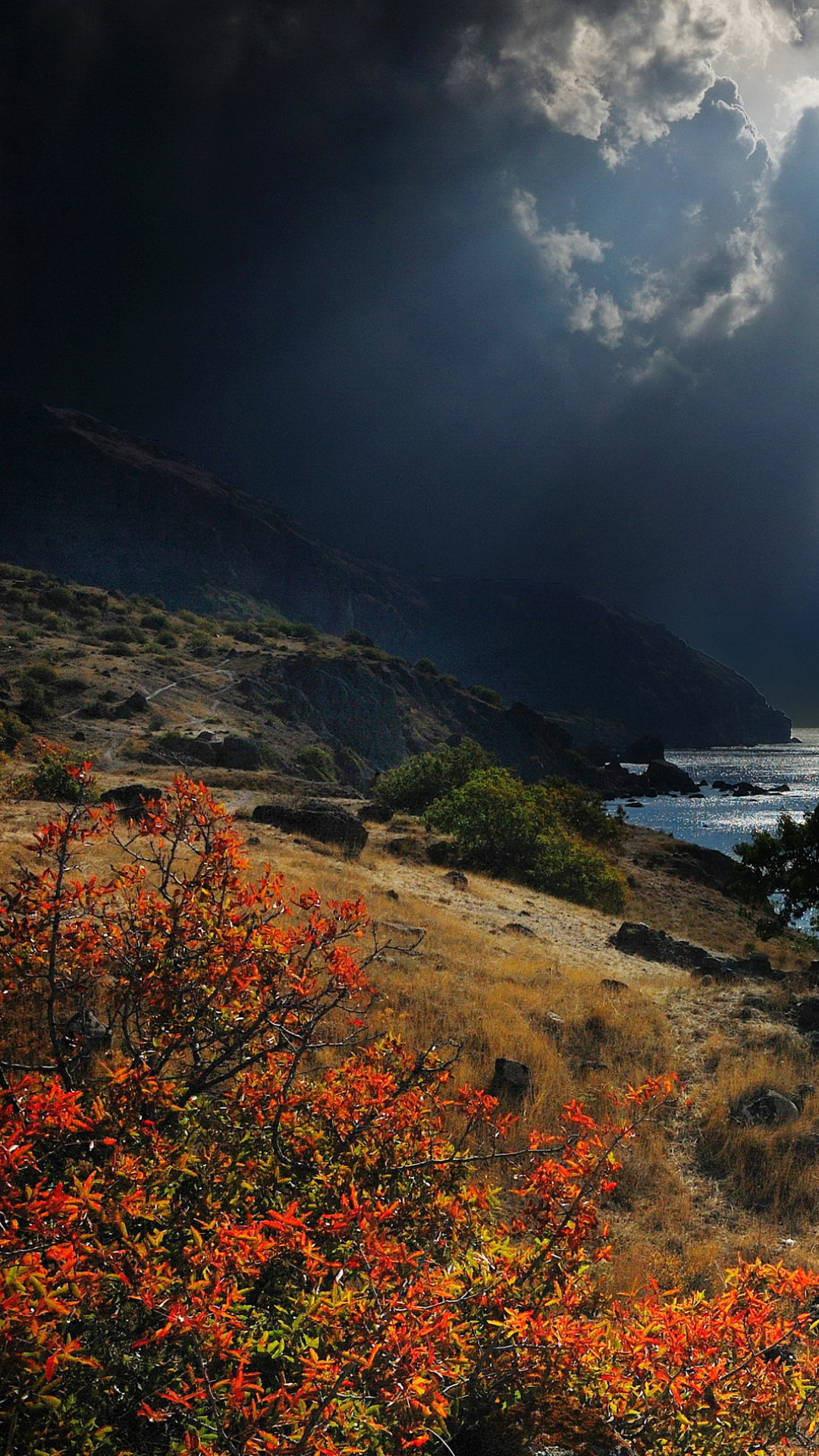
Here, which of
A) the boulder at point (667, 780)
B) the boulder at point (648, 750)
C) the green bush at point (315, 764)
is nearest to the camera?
the green bush at point (315, 764)

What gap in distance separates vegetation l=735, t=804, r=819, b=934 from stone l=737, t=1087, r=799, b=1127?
67.5ft

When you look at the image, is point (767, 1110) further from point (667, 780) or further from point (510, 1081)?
point (667, 780)

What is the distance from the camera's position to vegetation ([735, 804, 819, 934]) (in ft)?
86.1

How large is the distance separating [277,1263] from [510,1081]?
16.9ft

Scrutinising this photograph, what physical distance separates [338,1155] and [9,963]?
208 centimetres

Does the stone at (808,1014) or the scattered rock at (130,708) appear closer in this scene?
the stone at (808,1014)

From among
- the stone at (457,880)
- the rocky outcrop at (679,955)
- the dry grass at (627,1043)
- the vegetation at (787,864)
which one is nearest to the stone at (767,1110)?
the dry grass at (627,1043)

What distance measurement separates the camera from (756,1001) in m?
11.9

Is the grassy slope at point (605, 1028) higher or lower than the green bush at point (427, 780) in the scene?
lower

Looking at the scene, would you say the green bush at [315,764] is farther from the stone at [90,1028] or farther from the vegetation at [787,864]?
the stone at [90,1028]

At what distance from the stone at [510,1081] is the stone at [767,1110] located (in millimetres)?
2499

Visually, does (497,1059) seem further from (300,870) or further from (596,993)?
(300,870)

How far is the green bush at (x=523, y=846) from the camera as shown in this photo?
84.3ft

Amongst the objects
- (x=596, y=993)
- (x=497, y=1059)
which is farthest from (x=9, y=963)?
(x=596, y=993)
